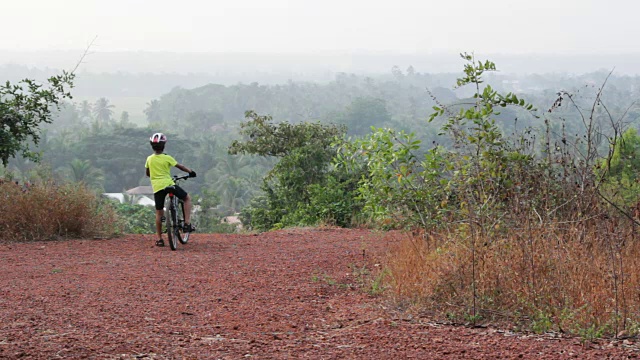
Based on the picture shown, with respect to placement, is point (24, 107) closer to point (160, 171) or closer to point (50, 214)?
point (50, 214)

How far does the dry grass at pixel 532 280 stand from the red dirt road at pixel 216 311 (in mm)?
259

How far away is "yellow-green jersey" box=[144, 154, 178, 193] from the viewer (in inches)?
373

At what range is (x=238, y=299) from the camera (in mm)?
6512

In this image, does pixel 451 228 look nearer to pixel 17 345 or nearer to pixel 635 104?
pixel 635 104

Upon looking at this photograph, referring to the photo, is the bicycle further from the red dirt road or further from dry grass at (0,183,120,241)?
→ dry grass at (0,183,120,241)

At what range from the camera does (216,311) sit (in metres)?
6.04

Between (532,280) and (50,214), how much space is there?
7076mm

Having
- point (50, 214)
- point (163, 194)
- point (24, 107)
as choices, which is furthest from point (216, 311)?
point (24, 107)

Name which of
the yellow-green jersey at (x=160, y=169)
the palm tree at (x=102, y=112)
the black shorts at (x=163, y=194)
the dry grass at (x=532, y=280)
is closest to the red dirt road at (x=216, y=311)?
the dry grass at (x=532, y=280)

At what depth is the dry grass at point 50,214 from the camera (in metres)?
10.2

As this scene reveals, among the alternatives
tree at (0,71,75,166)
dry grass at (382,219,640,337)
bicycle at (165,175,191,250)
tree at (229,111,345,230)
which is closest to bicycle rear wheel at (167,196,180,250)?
bicycle at (165,175,191,250)

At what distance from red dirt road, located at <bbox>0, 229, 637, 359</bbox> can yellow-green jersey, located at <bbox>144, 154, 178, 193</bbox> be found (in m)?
0.85

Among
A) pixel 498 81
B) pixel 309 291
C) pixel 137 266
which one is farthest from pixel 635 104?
pixel 498 81

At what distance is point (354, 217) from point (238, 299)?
7.31 metres
